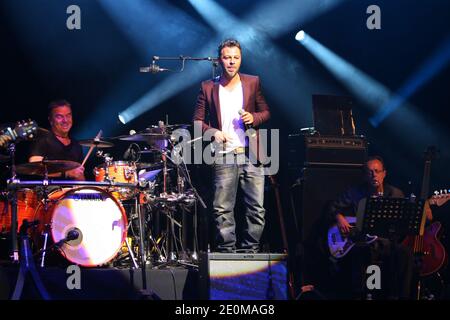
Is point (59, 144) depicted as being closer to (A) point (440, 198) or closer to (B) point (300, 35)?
(B) point (300, 35)

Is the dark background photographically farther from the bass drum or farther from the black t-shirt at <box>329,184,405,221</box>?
the bass drum

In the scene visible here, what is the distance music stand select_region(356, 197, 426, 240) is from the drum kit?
5.94 ft

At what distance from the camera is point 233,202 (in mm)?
7195

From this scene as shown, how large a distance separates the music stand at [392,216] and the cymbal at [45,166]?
3.01 metres

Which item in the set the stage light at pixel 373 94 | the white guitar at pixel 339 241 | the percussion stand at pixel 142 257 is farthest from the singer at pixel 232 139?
the stage light at pixel 373 94

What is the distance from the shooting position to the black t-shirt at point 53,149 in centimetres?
816

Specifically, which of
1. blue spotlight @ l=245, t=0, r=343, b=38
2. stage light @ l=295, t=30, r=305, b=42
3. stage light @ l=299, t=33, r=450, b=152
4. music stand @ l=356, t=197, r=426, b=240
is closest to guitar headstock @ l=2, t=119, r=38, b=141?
music stand @ l=356, t=197, r=426, b=240

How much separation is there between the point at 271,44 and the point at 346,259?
309cm

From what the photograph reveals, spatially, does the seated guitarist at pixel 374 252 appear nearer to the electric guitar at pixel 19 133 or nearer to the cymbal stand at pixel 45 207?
the cymbal stand at pixel 45 207

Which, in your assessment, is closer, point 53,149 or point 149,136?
point 149,136

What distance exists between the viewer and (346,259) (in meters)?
8.13

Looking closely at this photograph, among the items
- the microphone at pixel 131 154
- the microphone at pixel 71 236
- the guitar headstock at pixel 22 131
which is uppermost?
the guitar headstock at pixel 22 131

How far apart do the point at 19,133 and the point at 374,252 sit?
3.93 m

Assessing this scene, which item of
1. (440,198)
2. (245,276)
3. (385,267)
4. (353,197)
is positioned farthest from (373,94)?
(245,276)
